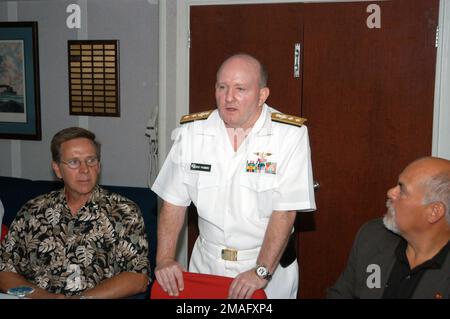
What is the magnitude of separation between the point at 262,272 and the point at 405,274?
0.49 metres

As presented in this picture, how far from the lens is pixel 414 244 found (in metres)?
1.85

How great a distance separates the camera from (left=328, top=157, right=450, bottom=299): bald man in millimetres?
1763

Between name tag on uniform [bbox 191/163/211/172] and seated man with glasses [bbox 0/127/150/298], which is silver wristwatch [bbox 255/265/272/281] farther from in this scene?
seated man with glasses [bbox 0/127/150/298]

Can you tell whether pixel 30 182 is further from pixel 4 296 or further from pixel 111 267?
pixel 4 296

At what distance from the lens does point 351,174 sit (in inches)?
125

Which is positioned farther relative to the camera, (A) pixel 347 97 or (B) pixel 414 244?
(A) pixel 347 97

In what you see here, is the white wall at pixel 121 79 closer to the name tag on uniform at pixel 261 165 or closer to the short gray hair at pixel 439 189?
the name tag on uniform at pixel 261 165

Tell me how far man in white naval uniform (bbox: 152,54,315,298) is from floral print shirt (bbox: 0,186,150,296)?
212 millimetres

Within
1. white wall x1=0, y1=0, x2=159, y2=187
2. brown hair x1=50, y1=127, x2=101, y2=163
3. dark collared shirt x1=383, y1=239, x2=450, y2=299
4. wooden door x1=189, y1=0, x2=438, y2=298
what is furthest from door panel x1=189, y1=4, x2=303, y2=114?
dark collared shirt x1=383, y1=239, x2=450, y2=299

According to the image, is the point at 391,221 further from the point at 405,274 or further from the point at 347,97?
the point at 347,97

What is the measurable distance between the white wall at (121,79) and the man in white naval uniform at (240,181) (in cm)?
154

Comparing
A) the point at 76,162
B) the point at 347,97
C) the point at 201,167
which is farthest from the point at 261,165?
the point at 347,97
